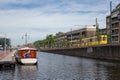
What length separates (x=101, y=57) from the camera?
126250mm

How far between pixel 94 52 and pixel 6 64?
73.9 m

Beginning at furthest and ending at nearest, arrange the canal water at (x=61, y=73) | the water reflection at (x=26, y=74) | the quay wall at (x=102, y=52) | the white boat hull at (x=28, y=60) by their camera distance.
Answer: the quay wall at (x=102, y=52)
the white boat hull at (x=28, y=60)
the water reflection at (x=26, y=74)
the canal water at (x=61, y=73)

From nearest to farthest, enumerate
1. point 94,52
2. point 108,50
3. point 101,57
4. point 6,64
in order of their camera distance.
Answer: point 6,64 < point 108,50 < point 101,57 < point 94,52

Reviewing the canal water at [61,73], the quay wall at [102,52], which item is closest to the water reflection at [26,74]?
the canal water at [61,73]

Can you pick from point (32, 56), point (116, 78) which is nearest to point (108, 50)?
point (32, 56)

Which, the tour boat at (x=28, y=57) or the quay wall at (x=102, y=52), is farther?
the quay wall at (x=102, y=52)

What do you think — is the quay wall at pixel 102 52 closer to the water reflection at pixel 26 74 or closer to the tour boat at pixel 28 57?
the tour boat at pixel 28 57

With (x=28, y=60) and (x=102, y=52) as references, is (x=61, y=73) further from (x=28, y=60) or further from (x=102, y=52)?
(x=102, y=52)

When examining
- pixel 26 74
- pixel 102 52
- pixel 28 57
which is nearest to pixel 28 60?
pixel 28 57

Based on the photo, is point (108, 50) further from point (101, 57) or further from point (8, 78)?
point (8, 78)

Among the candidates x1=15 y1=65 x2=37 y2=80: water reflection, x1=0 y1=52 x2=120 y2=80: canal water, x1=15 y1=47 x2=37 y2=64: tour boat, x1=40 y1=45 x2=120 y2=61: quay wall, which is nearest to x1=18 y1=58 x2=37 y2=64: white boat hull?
x1=15 y1=47 x2=37 y2=64: tour boat

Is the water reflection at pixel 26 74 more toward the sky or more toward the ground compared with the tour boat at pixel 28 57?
more toward the ground

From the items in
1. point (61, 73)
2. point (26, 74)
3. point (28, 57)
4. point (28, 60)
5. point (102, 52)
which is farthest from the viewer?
point (102, 52)

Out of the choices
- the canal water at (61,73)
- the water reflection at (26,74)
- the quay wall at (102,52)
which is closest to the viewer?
the canal water at (61,73)
